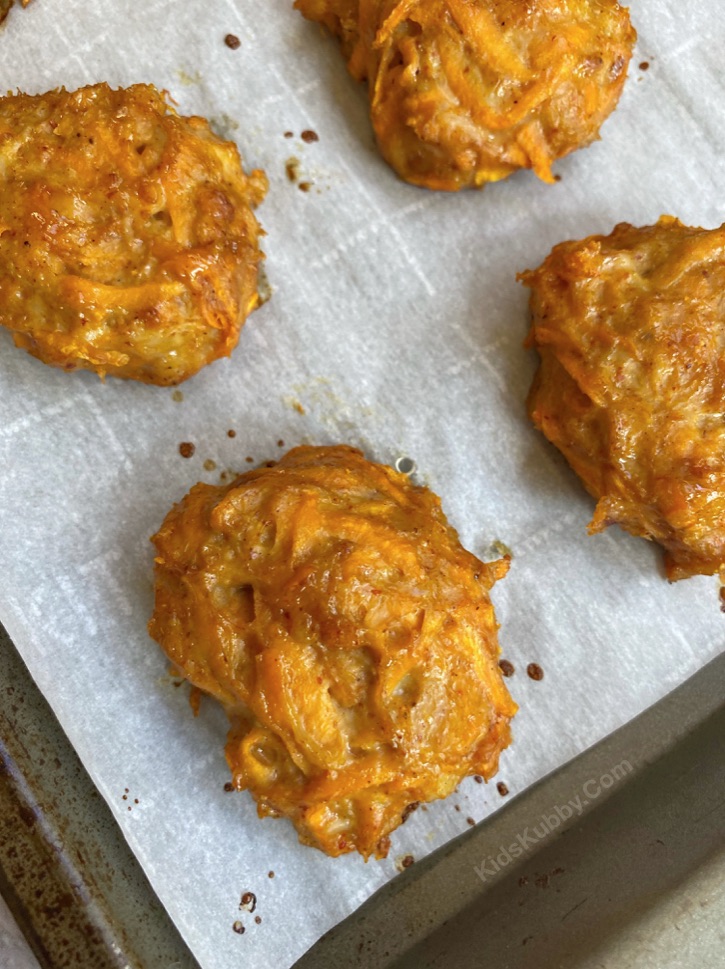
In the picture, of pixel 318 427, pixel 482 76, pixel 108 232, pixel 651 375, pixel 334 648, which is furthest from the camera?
pixel 318 427

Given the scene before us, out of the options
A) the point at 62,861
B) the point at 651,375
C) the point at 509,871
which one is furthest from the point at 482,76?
the point at 62,861

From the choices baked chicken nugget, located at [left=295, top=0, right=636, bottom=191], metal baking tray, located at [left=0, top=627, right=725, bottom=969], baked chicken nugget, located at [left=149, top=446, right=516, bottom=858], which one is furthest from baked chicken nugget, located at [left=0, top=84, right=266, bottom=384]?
metal baking tray, located at [left=0, top=627, right=725, bottom=969]

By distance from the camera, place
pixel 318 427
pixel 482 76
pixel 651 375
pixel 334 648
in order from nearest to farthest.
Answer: pixel 334 648
pixel 651 375
pixel 482 76
pixel 318 427

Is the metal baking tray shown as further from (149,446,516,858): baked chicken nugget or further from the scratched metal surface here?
(149,446,516,858): baked chicken nugget

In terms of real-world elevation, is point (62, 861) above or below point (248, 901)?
above

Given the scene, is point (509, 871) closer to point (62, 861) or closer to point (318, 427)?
point (62, 861)

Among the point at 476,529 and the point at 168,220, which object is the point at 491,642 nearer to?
the point at 476,529

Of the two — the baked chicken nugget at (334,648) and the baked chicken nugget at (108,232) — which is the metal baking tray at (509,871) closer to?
the baked chicken nugget at (334,648)
